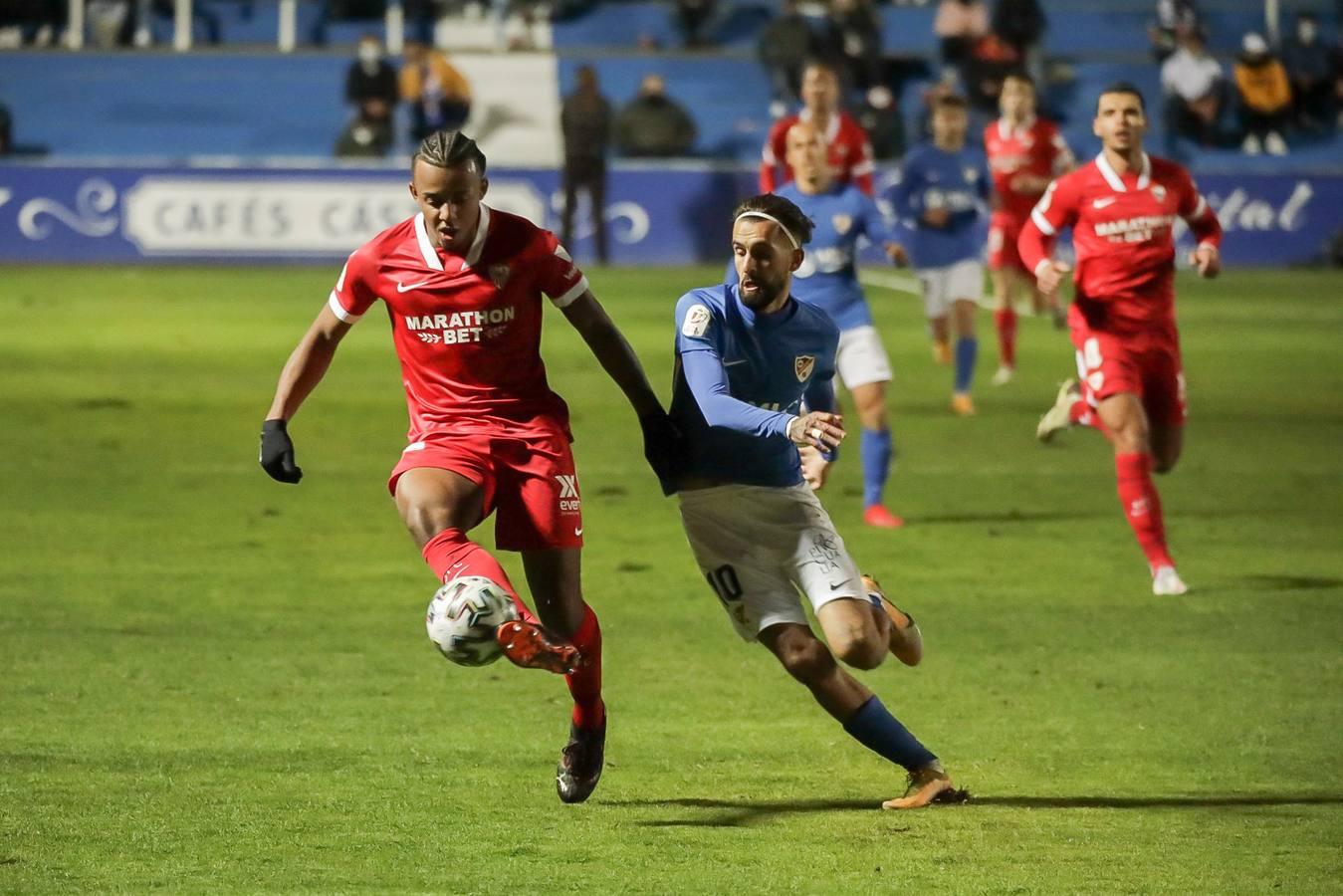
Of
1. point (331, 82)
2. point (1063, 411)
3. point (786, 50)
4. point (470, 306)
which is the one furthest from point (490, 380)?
point (331, 82)

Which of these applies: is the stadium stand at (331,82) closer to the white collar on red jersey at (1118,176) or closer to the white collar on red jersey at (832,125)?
the white collar on red jersey at (832,125)

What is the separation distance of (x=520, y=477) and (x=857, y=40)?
25513 mm

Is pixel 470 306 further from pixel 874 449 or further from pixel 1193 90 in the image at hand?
pixel 1193 90

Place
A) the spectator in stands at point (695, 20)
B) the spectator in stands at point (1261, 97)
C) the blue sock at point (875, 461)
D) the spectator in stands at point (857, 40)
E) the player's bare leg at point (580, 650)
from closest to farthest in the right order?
1. the player's bare leg at point (580, 650)
2. the blue sock at point (875, 461)
3. the spectator in stands at point (857, 40)
4. the spectator in stands at point (1261, 97)
5. the spectator in stands at point (695, 20)

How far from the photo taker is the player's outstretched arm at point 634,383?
6.35 meters

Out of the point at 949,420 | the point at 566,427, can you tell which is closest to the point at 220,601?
the point at 566,427

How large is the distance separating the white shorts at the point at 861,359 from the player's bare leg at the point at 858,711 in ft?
17.8

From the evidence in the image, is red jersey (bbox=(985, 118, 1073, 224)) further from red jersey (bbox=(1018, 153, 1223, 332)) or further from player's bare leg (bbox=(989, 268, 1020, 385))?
red jersey (bbox=(1018, 153, 1223, 332))

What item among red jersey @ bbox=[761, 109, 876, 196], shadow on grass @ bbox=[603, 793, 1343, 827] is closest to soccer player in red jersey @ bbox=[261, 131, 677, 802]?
shadow on grass @ bbox=[603, 793, 1343, 827]

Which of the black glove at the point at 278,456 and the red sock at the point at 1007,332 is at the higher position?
the black glove at the point at 278,456

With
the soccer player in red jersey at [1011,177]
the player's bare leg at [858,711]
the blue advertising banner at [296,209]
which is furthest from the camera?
the blue advertising banner at [296,209]

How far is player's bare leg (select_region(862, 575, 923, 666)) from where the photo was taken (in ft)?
20.8

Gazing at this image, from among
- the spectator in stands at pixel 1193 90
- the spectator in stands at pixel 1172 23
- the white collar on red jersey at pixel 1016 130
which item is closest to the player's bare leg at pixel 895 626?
the white collar on red jersey at pixel 1016 130

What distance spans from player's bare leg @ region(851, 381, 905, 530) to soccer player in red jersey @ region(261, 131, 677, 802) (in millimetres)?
5424
